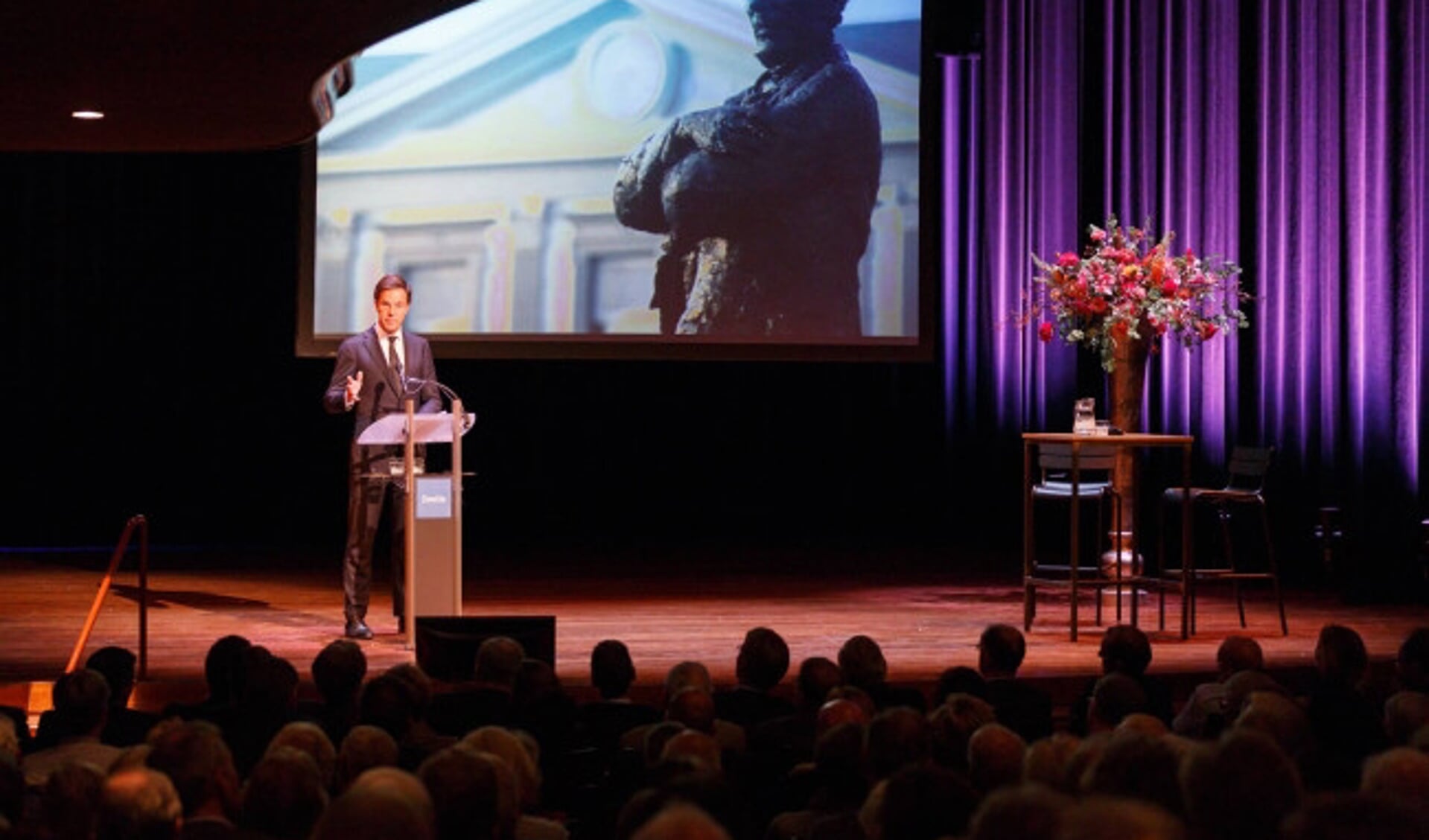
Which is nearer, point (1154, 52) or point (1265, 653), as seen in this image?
point (1265, 653)

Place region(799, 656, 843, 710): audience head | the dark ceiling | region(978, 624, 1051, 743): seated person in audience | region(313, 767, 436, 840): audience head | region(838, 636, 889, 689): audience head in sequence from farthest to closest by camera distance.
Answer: region(838, 636, 889, 689): audience head, region(799, 656, 843, 710): audience head, the dark ceiling, region(978, 624, 1051, 743): seated person in audience, region(313, 767, 436, 840): audience head

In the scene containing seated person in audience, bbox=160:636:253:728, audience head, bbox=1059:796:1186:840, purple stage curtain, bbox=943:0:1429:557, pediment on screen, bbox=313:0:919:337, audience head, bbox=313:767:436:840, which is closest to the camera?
audience head, bbox=1059:796:1186:840

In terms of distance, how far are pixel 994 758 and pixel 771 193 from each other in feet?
23.8

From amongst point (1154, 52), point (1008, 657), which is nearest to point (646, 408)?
point (1154, 52)

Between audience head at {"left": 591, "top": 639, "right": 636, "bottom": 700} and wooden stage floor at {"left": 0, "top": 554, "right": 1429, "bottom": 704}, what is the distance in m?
1.48

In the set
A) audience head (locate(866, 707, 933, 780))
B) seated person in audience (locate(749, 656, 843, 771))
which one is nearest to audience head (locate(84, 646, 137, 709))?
seated person in audience (locate(749, 656, 843, 771))

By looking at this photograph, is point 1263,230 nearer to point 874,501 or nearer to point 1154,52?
point 1154,52

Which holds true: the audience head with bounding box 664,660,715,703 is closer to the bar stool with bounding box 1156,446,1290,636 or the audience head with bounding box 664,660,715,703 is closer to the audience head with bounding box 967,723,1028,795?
the audience head with bounding box 967,723,1028,795

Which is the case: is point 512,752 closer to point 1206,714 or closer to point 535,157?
point 1206,714

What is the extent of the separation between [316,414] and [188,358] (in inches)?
30.1

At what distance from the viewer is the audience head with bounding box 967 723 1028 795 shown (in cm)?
340

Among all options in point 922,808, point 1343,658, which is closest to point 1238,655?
point 1343,658

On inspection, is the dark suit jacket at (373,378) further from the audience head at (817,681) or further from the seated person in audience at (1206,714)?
the seated person in audience at (1206,714)

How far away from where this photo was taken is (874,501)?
12055mm
